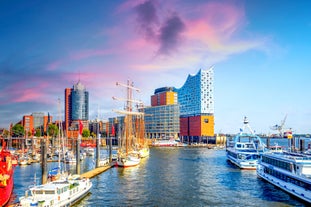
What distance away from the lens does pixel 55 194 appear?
4603cm

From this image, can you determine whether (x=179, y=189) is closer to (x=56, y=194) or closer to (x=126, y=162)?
(x=56, y=194)

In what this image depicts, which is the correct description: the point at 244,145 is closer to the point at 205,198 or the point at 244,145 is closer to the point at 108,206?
the point at 205,198

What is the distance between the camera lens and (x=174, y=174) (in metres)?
84.9

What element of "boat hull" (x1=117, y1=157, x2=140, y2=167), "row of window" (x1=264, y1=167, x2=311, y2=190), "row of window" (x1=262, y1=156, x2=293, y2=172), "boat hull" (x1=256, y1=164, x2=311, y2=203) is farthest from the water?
"boat hull" (x1=117, y1=157, x2=140, y2=167)

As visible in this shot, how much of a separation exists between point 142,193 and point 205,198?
11.7m

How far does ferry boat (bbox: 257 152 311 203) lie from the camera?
50.1 meters

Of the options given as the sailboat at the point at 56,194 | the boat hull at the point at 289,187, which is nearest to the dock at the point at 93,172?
the sailboat at the point at 56,194

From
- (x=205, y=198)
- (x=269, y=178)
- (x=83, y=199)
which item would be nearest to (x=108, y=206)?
(x=83, y=199)

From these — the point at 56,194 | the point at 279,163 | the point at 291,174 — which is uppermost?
the point at 279,163

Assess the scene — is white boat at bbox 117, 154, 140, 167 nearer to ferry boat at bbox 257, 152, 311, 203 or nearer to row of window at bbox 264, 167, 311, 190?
row of window at bbox 264, 167, 311, 190

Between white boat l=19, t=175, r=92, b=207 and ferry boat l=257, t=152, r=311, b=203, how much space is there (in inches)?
1402

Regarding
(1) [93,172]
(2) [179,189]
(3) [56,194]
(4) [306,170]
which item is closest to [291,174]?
(4) [306,170]

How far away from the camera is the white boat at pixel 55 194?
43.0m

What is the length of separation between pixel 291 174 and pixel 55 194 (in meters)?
38.5
